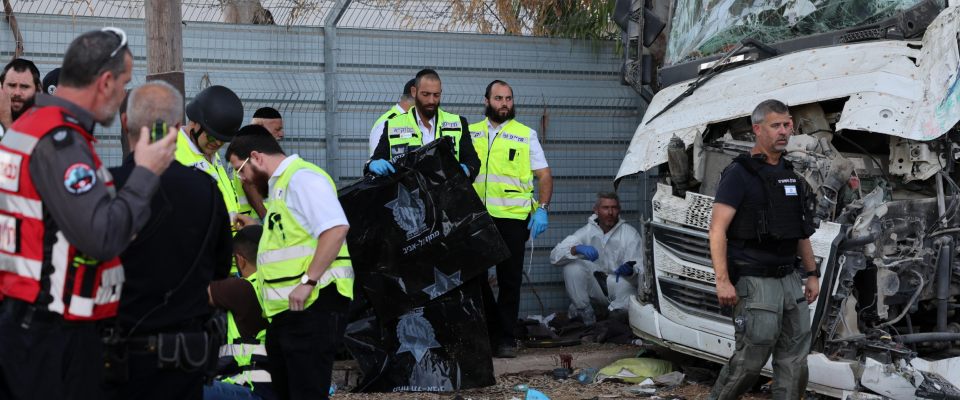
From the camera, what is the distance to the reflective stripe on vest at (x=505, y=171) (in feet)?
28.5

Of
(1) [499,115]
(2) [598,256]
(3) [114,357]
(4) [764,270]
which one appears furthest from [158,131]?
(2) [598,256]

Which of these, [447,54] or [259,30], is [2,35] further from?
[447,54]

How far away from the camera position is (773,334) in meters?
6.16

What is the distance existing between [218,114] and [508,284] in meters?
3.15

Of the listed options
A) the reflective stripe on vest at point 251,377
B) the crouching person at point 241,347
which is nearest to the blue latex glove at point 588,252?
the crouching person at point 241,347

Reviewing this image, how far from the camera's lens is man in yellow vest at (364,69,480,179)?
26.8ft

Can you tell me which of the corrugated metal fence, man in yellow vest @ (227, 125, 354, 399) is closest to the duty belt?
man in yellow vest @ (227, 125, 354, 399)

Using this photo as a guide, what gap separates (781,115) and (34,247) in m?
3.87

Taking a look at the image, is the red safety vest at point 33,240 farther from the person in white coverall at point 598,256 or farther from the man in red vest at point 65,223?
the person in white coverall at point 598,256

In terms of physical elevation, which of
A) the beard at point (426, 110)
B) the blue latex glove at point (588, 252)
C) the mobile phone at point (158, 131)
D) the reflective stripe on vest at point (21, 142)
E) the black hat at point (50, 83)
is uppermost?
the black hat at point (50, 83)

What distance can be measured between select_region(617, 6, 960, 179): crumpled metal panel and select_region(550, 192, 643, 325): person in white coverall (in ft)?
5.38

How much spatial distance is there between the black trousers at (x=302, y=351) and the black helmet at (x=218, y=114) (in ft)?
3.99

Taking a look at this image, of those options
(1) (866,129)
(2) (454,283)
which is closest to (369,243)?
(2) (454,283)

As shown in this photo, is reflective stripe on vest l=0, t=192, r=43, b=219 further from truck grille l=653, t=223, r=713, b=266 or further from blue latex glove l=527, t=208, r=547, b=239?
blue latex glove l=527, t=208, r=547, b=239
